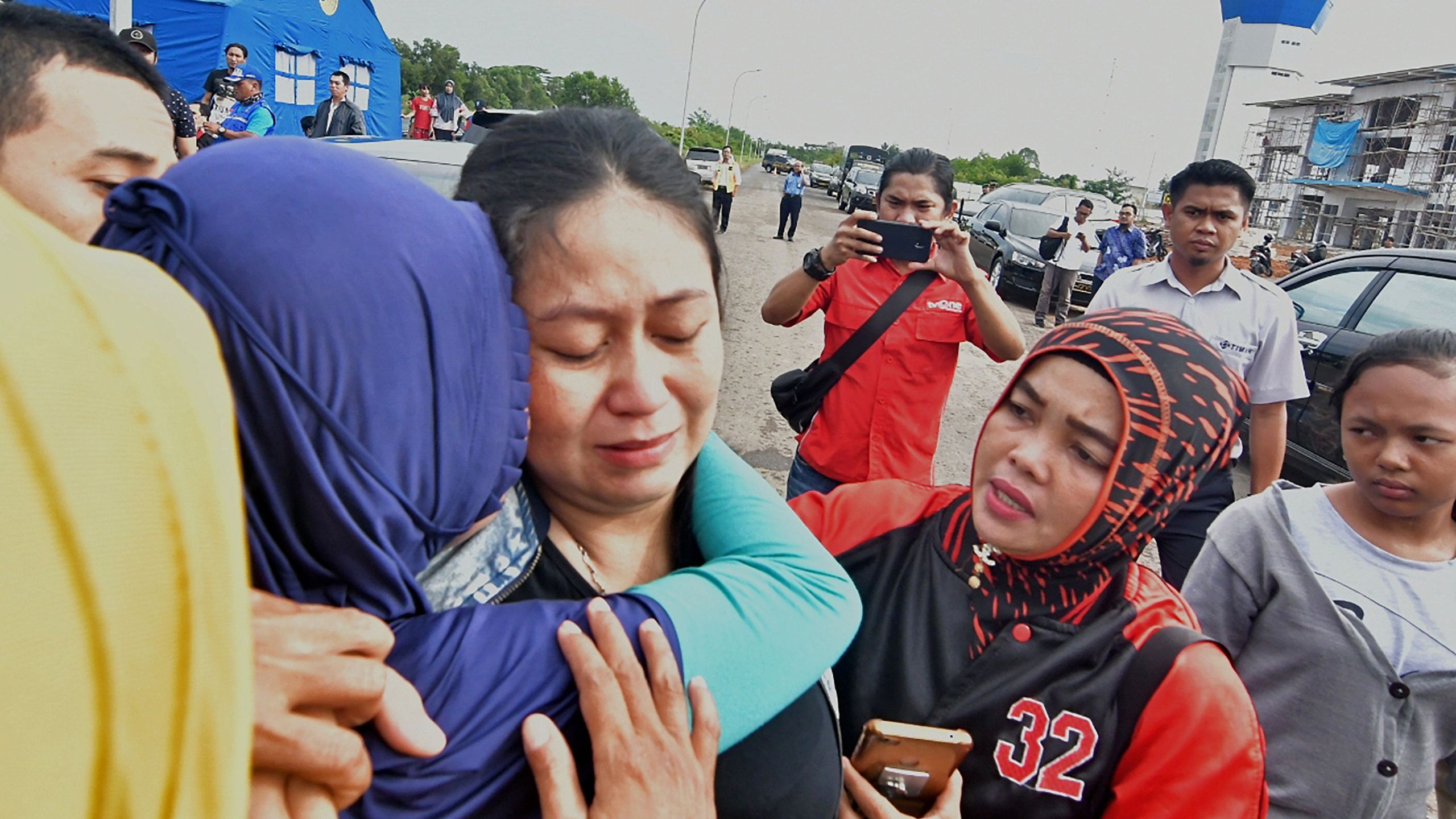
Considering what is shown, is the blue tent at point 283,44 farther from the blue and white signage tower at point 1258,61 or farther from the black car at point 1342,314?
the blue and white signage tower at point 1258,61

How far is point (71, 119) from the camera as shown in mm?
1624

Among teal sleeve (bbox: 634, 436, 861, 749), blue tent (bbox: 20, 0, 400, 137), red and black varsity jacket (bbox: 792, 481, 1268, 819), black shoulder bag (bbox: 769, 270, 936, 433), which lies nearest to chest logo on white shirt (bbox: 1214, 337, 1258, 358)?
black shoulder bag (bbox: 769, 270, 936, 433)

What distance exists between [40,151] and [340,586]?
4.48ft

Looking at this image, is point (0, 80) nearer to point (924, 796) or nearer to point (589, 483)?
point (589, 483)

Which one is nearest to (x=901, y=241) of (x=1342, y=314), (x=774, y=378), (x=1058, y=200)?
(x=1342, y=314)

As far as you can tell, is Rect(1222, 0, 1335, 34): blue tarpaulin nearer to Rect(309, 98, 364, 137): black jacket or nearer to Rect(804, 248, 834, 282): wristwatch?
Rect(309, 98, 364, 137): black jacket

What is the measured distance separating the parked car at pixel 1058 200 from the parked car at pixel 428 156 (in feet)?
39.7

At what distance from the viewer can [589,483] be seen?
1041mm

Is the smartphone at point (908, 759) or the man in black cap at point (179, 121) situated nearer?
the smartphone at point (908, 759)

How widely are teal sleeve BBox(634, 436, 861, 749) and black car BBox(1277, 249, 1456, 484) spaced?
188 inches

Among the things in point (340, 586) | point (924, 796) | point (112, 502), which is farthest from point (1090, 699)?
point (112, 502)

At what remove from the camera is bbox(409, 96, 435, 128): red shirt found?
1611 cm

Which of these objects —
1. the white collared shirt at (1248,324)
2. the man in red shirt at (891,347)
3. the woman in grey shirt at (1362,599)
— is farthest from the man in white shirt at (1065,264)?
the woman in grey shirt at (1362,599)

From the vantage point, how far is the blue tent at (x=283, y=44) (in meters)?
14.6
